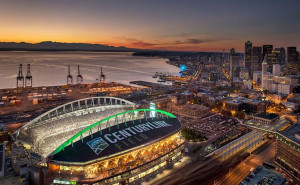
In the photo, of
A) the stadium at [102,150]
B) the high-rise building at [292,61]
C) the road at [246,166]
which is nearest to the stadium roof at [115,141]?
the stadium at [102,150]

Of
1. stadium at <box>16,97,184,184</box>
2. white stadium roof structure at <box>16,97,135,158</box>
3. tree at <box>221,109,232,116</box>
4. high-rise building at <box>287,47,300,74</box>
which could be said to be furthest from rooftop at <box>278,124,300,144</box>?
high-rise building at <box>287,47,300,74</box>

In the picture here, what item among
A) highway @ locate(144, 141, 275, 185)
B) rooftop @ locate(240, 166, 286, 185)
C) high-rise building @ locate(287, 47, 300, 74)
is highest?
high-rise building @ locate(287, 47, 300, 74)

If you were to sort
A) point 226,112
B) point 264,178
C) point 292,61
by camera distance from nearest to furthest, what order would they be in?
point 264,178, point 226,112, point 292,61

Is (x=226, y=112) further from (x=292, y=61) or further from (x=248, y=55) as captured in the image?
(x=248, y=55)

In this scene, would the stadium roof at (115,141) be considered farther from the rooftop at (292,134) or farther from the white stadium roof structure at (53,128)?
the rooftop at (292,134)

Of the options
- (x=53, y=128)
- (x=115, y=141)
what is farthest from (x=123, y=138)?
(x=53, y=128)

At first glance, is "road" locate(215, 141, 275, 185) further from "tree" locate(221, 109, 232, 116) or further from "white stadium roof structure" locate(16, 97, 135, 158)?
"white stadium roof structure" locate(16, 97, 135, 158)

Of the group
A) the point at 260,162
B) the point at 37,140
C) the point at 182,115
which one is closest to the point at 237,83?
the point at 182,115
